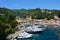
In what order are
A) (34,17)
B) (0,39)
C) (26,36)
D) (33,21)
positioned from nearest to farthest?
1. (0,39)
2. (26,36)
3. (33,21)
4. (34,17)

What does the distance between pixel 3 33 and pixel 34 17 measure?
167 ft

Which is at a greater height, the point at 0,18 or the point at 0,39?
the point at 0,18

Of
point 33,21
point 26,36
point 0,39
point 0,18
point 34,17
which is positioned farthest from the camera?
point 34,17

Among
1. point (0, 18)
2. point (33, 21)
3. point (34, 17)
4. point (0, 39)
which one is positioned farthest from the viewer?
point (34, 17)

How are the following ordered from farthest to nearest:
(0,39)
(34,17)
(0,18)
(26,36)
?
(34,17)
(26,36)
(0,18)
(0,39)

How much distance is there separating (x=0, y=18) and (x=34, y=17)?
4903 centimetres

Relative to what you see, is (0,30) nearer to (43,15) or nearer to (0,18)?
(0,18)

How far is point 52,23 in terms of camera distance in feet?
248

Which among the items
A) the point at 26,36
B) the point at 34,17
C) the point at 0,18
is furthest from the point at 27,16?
the point at 0,18

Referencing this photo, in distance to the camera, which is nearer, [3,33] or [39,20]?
[3,33]

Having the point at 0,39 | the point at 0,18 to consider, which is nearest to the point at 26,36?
the point at 0,18

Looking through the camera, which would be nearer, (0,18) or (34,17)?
(0,18)

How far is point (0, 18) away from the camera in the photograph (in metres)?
29.3

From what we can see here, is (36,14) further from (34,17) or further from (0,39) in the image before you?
(0,39)
